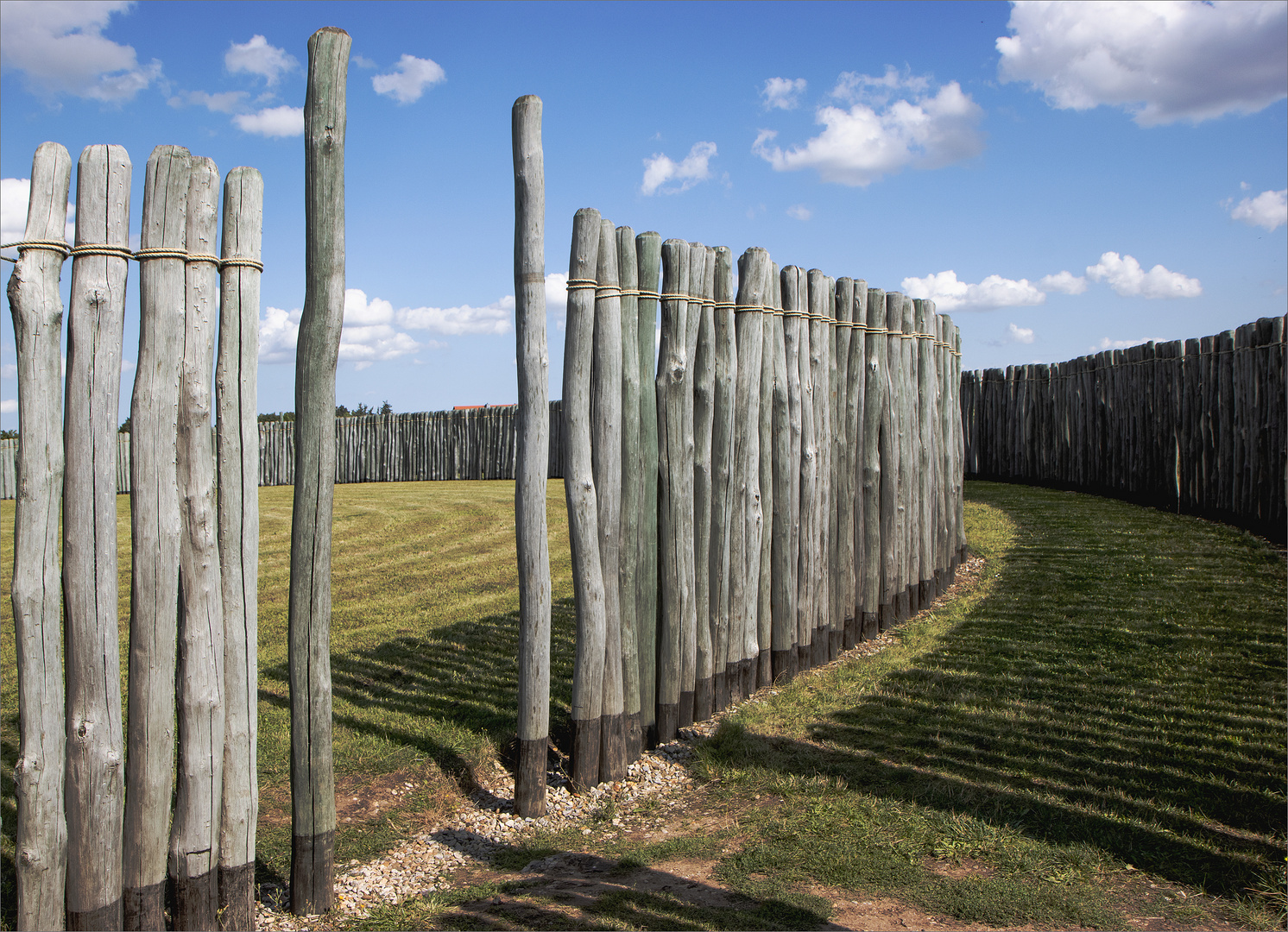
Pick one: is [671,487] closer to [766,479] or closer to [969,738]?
[766,479]

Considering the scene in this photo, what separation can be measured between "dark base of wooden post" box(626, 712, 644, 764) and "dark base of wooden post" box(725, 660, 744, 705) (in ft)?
2.58

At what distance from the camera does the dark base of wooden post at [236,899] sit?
297 centimetres

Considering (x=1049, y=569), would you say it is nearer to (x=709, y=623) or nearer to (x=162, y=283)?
(x=709, y=623)

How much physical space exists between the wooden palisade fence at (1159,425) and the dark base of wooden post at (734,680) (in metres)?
5.24

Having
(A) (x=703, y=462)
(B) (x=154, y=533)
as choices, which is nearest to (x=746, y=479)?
(A) (x=703, y=462)

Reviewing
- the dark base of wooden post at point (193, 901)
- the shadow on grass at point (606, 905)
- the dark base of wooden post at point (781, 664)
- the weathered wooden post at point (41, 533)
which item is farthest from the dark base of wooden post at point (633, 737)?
the weathered wooden post at point (41, 533)

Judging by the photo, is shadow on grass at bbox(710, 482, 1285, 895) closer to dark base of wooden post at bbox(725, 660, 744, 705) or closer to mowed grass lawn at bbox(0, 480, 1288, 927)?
mowed grass lawn at bbox(0, 480, 1288, 927)

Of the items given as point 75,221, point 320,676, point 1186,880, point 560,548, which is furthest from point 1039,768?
point 560,548

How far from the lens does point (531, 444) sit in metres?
3.94

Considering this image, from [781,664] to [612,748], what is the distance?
62.6 inches

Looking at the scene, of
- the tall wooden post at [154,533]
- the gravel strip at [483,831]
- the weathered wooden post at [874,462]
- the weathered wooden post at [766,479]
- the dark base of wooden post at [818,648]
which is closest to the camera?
the tall wooden post at [154,533]

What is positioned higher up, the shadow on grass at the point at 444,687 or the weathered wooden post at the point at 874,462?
the weathered wooden post at the point at 874,462

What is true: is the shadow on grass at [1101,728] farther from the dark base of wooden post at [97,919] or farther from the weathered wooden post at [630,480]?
the dark base of wooden post at [97,919]

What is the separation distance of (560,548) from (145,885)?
7552 millimetres
